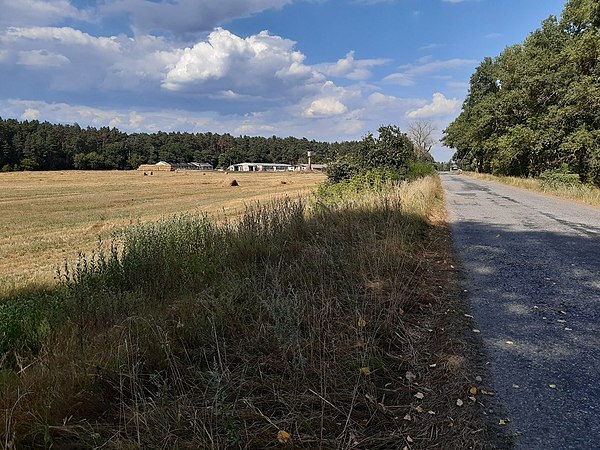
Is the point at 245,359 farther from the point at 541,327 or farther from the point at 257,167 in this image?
the point at 257,167

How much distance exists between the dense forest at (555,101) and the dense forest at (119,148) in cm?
2614

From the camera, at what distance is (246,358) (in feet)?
10.6

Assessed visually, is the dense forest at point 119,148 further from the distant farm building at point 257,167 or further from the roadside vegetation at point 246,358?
the roadside vegetation at point 246,358

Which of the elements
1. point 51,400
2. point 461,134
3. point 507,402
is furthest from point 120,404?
point 461,134

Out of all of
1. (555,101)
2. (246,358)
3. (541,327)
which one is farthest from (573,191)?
(246,358)

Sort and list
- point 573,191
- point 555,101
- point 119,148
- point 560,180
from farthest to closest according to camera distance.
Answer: point 119,148 < point 555,101 < point 560,180 < point 573,191

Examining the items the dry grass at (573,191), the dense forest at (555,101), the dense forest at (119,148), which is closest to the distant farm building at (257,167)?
the dense forest at (119,148)

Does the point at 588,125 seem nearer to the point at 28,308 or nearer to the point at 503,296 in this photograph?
the point at 503,296

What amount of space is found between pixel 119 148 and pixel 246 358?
145479mm

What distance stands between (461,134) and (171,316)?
66.2 m

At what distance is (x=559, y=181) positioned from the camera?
2388 cm

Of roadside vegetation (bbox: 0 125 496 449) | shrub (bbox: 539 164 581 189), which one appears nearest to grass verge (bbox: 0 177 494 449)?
roadside vegetation (bbox: 0 125 496 449)

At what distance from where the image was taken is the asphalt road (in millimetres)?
2613

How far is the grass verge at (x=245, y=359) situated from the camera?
2.39 metres
